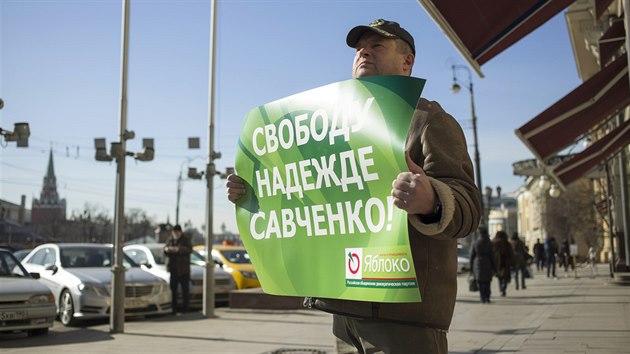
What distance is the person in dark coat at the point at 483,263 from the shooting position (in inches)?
640

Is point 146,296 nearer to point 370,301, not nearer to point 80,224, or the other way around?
point 370,301

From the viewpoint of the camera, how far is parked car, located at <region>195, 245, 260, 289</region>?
723 inches

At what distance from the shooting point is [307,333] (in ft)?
34.4

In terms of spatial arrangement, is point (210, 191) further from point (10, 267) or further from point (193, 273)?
point (10, 267)

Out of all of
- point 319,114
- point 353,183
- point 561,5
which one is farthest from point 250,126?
point 561,5

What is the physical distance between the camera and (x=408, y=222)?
2.18 metres

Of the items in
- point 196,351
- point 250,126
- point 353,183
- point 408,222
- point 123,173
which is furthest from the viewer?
point 123,173

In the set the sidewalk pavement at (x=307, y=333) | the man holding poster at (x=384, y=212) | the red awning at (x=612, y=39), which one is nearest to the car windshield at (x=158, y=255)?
the sidewalk pavement at (x=307, y=333)

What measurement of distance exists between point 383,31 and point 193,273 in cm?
1500

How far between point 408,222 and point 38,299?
32.1 ft

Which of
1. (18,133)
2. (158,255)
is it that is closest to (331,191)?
(18,133)

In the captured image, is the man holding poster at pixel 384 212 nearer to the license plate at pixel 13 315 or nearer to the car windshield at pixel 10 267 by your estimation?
the license plate at pixel 13 315

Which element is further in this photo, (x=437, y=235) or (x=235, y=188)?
(x=235, y=188)

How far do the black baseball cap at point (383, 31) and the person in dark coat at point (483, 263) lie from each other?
1457cm
